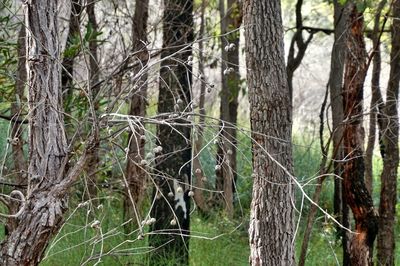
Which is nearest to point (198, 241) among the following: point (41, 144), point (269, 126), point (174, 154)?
point (174, 154)

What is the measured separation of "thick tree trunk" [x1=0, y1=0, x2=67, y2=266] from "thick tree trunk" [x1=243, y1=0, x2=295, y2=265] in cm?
156

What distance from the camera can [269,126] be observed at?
542 centimetres

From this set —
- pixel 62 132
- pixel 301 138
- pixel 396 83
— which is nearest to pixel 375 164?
pixel 301 138

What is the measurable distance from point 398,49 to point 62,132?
5.08 metres

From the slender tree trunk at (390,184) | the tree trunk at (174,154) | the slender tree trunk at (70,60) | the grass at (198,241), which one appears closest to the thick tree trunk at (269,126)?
the grass at (198,241)

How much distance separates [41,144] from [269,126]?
1.81 meters

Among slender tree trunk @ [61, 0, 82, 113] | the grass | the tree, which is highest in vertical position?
slender tree trunk @ [61, 0, 82, 113]

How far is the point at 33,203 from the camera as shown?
3.89 metres

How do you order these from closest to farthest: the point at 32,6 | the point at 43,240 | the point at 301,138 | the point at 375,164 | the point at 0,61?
the point at 43,240, the point at 32,6, the point at 0,61, the point at 301,138, the point at 375,164

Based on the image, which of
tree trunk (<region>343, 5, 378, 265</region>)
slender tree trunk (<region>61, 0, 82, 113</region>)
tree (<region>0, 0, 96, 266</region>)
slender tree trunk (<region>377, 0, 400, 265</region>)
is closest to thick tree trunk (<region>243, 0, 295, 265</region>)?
slender tree trunk (<region>61, 0, 82, 113</region>)

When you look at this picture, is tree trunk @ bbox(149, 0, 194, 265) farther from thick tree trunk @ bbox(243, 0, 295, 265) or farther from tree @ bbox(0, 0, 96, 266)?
tree @ bbox(0, 0, 96, 266)

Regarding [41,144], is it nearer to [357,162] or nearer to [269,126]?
[269,126]

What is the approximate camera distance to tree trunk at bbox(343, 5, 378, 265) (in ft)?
25.0

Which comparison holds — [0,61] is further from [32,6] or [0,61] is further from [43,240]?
[43,240]
